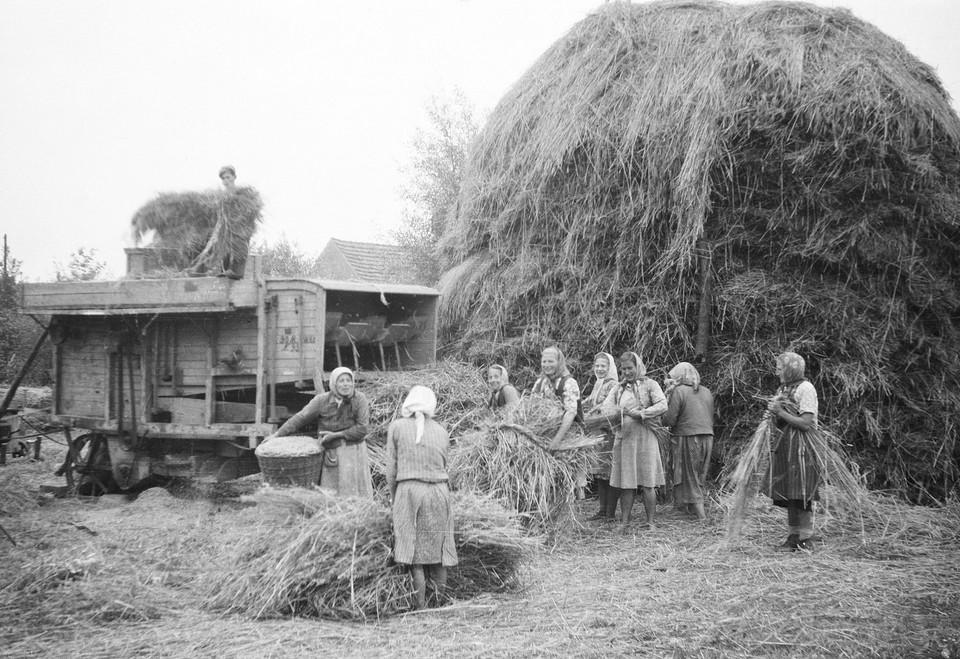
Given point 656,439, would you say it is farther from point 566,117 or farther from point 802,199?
point 566,117

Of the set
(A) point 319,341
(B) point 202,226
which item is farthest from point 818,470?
(B) point 202,226

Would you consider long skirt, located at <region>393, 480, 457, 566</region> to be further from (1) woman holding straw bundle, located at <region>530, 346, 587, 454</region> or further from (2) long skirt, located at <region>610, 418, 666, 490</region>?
(2) long skirt, located at <region>610, 418, 666, 490</region>

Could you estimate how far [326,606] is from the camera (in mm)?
4793

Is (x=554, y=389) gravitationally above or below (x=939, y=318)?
below

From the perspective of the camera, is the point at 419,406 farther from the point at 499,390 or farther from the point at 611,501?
the point at 611,501

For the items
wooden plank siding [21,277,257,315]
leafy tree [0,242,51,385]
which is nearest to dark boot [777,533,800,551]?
wooden plank siding [21,277,257,315]

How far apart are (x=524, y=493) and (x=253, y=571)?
2.56 m

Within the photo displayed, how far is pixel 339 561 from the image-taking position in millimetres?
4816

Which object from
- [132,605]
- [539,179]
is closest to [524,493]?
[132,605]

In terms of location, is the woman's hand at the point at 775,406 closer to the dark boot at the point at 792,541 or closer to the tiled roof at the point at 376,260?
the dark boot at the point at 792,541

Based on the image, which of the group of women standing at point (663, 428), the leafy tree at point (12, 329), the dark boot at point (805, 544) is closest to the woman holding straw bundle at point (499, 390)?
the group of women standing at point (663, 428)

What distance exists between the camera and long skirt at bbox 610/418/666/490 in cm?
748

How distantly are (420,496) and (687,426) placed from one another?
3943 mm

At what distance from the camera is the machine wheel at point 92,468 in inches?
387
